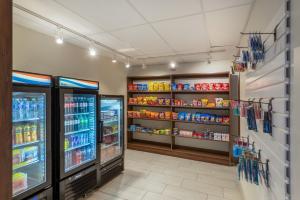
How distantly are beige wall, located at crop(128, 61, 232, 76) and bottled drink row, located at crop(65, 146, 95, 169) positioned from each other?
2.98m

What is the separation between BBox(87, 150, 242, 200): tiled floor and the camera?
8.67 ft

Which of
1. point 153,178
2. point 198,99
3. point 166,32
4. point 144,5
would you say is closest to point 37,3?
point 144,5

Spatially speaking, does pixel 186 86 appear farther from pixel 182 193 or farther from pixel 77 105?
pixel 77 105

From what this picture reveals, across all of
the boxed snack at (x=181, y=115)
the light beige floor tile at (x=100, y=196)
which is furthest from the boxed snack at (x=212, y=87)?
the light beige floor tile at (x=100, y=196)

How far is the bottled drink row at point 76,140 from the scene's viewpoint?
98.5 inches

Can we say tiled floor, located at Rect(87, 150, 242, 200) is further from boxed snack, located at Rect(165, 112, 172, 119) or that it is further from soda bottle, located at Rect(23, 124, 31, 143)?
soda bottle, located at Rect(23, 124, 31, 143)

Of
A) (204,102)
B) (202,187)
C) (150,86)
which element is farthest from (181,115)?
(202,187)

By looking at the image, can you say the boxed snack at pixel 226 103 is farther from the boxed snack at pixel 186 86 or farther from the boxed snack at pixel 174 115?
the boxed snack at pixel 174 115

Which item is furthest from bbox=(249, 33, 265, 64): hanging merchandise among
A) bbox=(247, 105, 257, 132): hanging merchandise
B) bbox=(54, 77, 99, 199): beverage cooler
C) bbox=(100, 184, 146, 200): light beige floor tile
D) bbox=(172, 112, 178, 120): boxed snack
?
bbox=(172, 112, 178, 120): boxed snack

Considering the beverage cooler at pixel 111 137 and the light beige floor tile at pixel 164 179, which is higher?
the beverage cooler at pixel 111 137
